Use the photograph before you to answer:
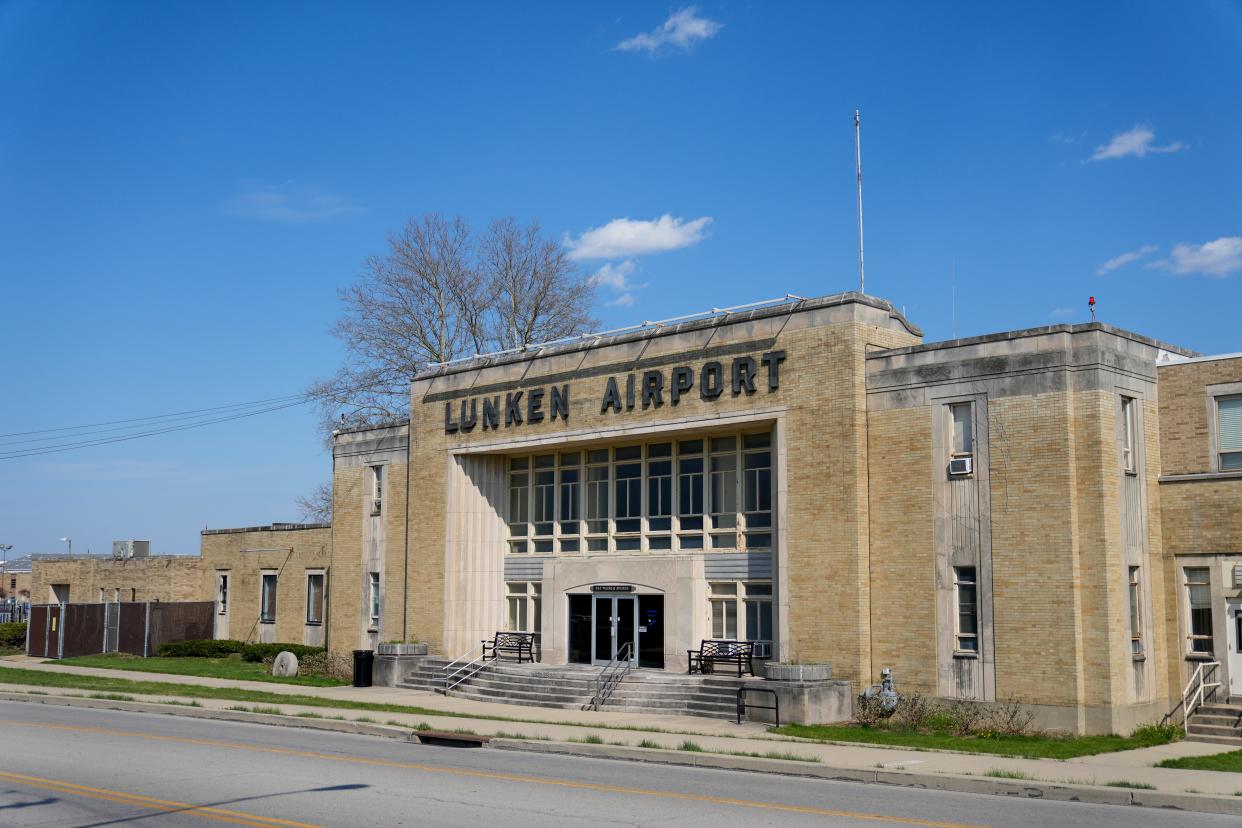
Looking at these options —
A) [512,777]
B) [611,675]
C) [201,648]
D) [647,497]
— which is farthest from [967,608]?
[201,648]

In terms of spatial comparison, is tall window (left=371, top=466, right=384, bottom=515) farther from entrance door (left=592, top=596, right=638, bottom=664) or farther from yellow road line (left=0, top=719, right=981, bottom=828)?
yellow road line (left=0, top=719, right=981, bottom=828)

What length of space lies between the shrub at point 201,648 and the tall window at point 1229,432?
115 ft

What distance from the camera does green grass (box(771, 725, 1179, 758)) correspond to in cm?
2131

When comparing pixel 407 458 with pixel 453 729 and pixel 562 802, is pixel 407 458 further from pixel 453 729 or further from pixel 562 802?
pixel 562 802

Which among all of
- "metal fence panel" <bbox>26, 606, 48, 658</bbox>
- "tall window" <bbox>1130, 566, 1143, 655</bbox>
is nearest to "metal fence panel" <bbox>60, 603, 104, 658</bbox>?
"metal fence panel" <bbox>26, 606, 48, 658</bbox>

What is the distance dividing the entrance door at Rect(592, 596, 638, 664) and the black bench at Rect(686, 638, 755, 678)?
2.17m

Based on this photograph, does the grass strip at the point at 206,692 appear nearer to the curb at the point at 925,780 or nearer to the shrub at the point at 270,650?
the curb at the point at 925,780

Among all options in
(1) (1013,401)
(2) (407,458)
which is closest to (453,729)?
(1) (1013,401)

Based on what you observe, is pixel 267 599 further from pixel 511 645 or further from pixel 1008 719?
pixel 1008 719

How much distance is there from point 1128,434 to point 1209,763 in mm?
7701

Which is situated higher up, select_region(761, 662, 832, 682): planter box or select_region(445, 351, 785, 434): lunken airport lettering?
select_region(445, 351, 785, 434): lunken airport lettering

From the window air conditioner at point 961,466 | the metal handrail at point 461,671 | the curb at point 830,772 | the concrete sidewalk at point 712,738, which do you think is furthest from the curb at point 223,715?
the window air conditioner at point 961,466

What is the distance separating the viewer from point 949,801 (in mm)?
15992

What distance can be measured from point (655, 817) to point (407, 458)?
26.2 metres
